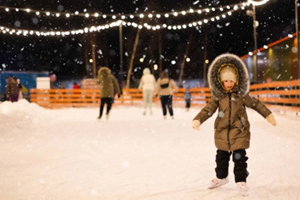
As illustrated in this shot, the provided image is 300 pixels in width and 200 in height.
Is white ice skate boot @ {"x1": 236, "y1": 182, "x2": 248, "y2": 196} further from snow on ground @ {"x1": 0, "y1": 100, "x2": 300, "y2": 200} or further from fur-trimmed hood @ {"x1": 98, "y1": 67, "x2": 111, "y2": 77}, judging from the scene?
fur-trimmed hood @ {"x1": 98, "y1": 67, "x2": 111, "y2": 77}

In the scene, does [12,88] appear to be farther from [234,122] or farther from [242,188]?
[242,188]

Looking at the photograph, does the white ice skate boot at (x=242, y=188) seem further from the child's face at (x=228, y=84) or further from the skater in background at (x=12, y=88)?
the skater in background at (x=12, y=88)

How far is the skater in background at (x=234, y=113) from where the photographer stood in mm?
3420

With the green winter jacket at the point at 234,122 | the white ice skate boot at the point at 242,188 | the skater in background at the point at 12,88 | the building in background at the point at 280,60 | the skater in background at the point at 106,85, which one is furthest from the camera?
the building in background at the point at 280,60

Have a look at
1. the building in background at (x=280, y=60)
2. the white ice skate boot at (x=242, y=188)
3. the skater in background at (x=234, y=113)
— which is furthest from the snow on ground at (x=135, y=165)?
the building in background at (x=280, y=60)

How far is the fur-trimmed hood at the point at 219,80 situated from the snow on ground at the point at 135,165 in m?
0.93

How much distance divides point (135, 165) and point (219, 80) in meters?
1.87

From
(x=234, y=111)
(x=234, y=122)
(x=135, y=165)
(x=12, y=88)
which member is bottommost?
(x=135, y=165)

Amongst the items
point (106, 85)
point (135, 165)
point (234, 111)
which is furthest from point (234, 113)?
point (106, 85)

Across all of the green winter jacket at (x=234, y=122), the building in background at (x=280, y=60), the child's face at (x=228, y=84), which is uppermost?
the building in background at (x=280, y=60)

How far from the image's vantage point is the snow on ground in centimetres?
350

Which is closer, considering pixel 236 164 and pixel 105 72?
pixel 236 164

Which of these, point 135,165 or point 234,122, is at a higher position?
point 234,122

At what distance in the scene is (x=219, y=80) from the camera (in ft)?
11.5
